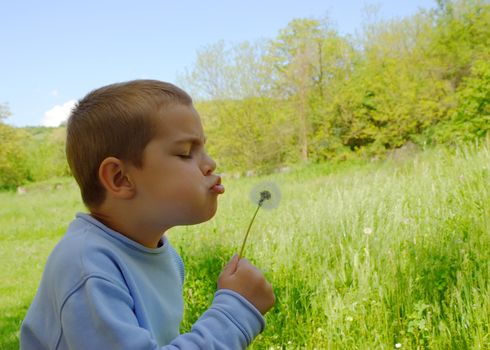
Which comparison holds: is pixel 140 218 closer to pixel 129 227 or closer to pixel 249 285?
pixel 129 227

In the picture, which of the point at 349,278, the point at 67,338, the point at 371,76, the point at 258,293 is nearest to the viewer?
the point at 67,338

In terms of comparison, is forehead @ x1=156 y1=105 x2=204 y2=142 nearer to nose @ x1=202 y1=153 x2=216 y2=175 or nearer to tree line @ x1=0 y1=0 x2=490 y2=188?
nose @ x1=202 y1=153 x2=216 y2=175

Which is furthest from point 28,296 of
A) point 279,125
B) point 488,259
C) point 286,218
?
point 279,125

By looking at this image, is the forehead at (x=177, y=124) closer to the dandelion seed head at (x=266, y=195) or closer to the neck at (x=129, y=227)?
the neck at (x=129, y=227)

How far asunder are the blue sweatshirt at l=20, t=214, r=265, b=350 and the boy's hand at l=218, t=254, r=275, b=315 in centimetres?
2

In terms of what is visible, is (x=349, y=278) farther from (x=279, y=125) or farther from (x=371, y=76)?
(x=371, y=76)

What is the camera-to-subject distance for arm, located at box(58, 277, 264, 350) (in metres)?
0.86

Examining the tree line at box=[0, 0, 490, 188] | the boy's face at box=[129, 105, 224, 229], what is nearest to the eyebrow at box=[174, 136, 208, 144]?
the boy's face at box=[129, 105, 224, 229]

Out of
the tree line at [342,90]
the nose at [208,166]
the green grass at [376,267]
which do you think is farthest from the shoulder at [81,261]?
the tree line at [342,90]

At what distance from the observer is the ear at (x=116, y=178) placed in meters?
1.03

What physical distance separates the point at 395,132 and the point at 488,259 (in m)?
14.5

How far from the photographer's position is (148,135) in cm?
103

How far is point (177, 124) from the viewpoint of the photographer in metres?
1.04

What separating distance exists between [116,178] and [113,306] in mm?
265
